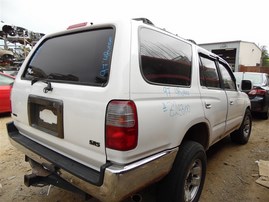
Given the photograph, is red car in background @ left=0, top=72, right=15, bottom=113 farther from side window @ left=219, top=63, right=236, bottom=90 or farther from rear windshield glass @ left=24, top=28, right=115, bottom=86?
side window @ left=219, top=63, right=236, bottom=90

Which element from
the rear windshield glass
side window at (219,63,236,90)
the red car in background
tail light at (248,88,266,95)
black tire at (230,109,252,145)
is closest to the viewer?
the rear windshield glass

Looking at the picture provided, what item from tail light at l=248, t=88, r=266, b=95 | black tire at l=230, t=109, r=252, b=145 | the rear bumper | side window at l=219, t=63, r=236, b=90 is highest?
side window at l=219, t=63, r=236, b=90

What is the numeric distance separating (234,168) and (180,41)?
2.43m

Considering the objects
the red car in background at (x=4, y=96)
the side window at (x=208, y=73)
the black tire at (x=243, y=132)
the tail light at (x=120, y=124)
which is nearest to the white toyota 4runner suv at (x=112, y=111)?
the tail light at (x=120, y=124)

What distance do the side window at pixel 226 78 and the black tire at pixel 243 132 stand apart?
104 cm

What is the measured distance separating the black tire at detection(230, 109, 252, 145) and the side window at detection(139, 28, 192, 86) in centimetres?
279

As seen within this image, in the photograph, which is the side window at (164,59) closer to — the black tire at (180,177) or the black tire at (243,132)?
the black tire at (180,177)

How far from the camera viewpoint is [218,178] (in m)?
3.37

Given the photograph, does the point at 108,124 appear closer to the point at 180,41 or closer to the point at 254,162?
the point at 180,41

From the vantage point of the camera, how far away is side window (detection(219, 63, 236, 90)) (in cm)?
368

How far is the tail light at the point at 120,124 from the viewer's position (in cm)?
164

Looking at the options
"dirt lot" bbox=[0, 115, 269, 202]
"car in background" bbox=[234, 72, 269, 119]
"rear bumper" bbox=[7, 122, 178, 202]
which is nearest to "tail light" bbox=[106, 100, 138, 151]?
"rear bumper" bbox=[7, 122, 178, 202]

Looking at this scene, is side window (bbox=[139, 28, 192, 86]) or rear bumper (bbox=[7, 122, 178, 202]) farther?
side window (bbox=[139, 28, 192, 86])

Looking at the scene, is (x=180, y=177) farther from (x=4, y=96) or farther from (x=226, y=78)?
(x=4, y=96)
